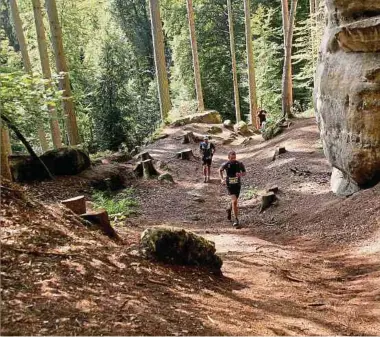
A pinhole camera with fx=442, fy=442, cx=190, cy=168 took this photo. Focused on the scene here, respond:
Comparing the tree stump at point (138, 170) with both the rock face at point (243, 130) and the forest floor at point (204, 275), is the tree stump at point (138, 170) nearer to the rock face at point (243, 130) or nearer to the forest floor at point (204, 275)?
the forest floor at point (204, 275)

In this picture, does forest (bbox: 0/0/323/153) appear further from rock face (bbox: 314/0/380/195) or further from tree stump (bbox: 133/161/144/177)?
rock face (bbox: 314/0/380/195)

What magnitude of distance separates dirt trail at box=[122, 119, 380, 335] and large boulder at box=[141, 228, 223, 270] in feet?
1.81

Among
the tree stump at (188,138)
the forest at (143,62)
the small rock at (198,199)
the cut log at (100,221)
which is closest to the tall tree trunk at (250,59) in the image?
the forest at (143,62)

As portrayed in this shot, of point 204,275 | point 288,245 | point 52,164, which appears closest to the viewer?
point 204,275

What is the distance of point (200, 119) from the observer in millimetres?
27984

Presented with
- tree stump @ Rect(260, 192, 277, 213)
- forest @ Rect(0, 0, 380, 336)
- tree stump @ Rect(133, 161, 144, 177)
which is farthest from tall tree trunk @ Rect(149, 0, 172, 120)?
tree stump @ Rect(260, 192, 277, 213)

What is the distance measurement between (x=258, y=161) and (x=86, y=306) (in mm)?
15237

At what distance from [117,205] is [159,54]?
46.7 feet

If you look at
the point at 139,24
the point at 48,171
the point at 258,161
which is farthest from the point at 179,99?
the point at 48,171

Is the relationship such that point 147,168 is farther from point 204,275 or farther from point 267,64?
point 267,64

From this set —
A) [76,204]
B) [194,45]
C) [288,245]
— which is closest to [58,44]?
[76,204]

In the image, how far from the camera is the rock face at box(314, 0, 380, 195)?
9.80 metres

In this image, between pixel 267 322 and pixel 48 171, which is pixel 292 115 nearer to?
pixel 48 171

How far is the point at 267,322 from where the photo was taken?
4.93m
